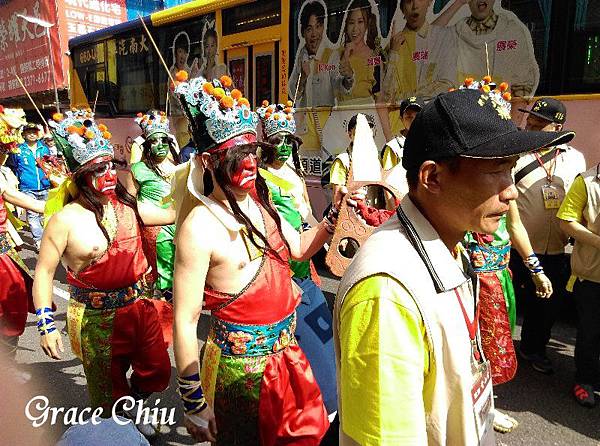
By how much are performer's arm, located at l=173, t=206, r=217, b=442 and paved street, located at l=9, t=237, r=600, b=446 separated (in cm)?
103

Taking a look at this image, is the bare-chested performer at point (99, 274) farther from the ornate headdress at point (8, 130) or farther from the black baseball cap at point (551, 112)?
the black baseball cap at point (551, 112)

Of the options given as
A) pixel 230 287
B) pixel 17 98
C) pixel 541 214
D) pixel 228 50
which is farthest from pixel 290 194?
pixel 17 98

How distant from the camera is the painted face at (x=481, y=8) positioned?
4680 mm

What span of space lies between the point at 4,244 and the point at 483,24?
180 inches

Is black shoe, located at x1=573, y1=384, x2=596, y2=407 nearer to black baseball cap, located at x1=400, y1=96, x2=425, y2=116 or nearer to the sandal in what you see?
the sandal

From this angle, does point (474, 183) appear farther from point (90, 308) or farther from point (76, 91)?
point (76, 91)

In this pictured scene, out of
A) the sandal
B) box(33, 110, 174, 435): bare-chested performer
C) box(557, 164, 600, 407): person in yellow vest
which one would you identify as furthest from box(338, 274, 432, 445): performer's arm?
box(557, 164, 600, 407): person in yellow vest

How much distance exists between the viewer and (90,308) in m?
3.01

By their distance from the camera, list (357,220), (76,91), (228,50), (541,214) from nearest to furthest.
A: (357,220) → (541,214) → (228,50) → (76,91)

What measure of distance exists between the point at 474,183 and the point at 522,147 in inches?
5.4

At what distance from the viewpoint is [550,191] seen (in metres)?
3.76

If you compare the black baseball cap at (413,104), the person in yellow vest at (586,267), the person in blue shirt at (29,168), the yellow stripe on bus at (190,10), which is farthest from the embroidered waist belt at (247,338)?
the person in blue shirt at (29,168)

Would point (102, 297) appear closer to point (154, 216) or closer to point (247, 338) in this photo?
point (154, 216)

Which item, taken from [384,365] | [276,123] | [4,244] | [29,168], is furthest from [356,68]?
[29,168]
